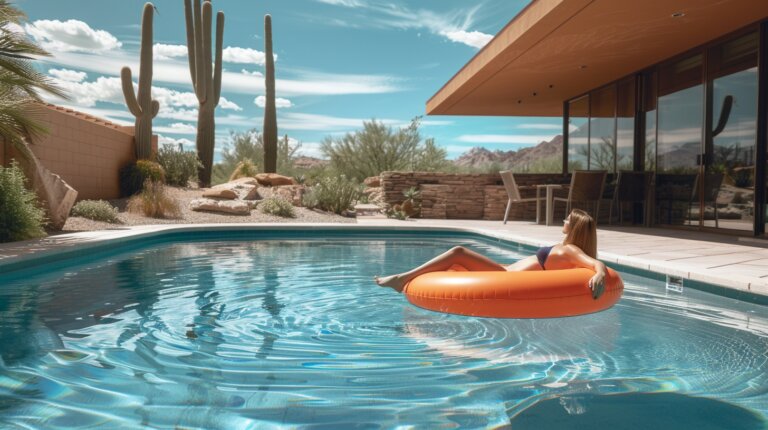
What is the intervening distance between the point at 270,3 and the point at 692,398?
16.4 metres

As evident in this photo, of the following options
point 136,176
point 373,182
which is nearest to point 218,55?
point 136,176

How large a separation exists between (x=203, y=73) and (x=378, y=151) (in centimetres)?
669

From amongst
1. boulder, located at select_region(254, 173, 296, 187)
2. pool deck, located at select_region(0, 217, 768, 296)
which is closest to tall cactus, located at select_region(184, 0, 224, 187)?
boulder, located at select_region(254, 173, 296, 187)

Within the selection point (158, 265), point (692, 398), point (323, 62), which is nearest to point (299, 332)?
point (692, 398)

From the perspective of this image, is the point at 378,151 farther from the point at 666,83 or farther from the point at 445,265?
the point at 445,265

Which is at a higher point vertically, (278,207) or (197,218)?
(278,207)

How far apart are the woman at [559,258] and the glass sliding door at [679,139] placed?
5.92 metres

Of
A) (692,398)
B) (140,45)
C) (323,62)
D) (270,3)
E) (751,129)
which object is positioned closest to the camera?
(692,398)

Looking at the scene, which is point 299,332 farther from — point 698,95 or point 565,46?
point 698,95

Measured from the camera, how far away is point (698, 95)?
27.4ft

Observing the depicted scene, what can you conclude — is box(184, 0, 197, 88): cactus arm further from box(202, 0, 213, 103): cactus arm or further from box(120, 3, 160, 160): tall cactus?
box(120, 3, 160, 160): tall cactus

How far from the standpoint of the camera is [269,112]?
15.8 meters

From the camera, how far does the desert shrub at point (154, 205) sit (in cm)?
1065

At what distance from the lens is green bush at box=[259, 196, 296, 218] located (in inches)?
443
